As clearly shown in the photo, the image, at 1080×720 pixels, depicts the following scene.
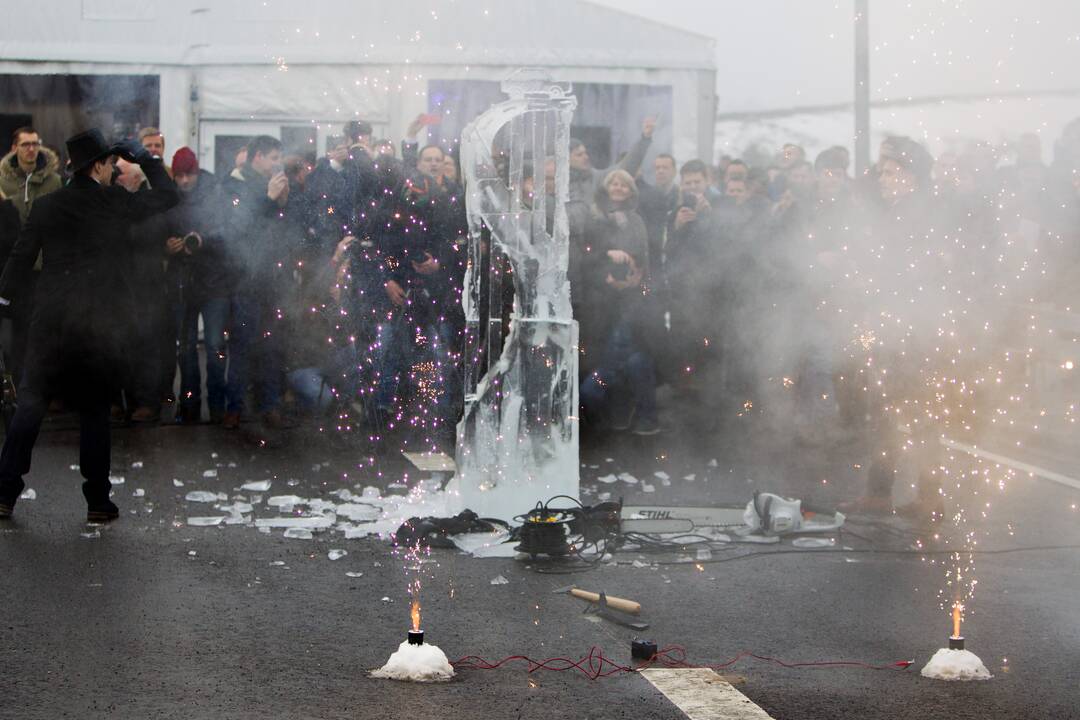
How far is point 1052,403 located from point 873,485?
2.55 metres

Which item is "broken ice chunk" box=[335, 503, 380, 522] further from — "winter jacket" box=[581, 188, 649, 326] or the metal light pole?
"winter jacket" box=[581, 188, 649, 326]

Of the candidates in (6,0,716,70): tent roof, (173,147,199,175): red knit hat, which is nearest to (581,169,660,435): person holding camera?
(6,0,716,70): tent roof

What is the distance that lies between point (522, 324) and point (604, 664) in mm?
2832

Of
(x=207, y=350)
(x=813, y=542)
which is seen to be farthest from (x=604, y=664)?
(x=207, y=350)

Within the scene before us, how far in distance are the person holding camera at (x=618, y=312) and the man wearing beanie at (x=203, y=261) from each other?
2.74m

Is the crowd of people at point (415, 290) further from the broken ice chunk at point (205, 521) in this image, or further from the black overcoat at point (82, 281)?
the broken ice chunk at point (205, 521)

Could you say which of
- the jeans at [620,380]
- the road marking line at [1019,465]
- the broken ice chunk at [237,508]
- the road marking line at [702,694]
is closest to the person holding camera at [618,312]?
the jeans at [620,380]

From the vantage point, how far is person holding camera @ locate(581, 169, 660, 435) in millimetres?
11234

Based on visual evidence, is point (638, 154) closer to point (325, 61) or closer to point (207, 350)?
point (325, 61)

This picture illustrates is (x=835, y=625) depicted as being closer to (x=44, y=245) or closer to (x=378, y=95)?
(x=44, y=245)

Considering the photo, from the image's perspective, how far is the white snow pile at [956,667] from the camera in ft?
15.9

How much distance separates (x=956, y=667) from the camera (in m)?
4.86

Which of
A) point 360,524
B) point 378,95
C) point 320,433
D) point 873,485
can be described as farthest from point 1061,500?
point 378,95

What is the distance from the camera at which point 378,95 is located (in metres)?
13.7
